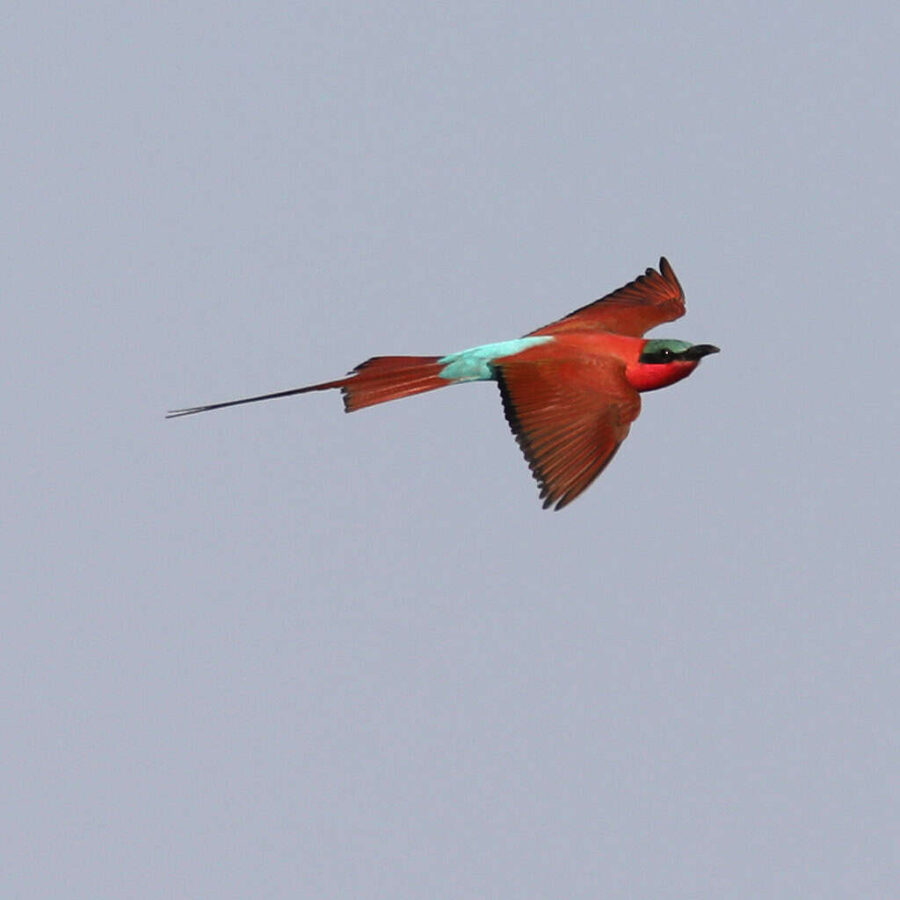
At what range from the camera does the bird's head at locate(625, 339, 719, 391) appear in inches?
392

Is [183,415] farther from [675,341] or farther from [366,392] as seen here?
[675,341]

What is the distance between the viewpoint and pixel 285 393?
9680mm

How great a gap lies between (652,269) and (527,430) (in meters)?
2.52

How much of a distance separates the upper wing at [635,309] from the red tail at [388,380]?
2.71 ft


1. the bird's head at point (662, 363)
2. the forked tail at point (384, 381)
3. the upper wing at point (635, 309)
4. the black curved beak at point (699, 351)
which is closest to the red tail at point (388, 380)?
the forked tail at point (384, 381)

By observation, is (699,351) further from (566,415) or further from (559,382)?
(566,415)

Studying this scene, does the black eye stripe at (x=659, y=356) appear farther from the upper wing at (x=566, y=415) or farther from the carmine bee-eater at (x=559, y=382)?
the upper wing at (x=566, y=415)

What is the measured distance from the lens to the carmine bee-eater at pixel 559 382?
30.2ft

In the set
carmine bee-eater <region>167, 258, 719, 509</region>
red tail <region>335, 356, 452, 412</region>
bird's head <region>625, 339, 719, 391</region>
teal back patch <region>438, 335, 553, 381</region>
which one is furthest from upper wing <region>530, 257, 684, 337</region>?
red tail <region>335, 356, 452, 412</region>

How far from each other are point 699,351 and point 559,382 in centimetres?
94

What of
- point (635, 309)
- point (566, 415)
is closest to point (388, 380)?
point (566, 415)

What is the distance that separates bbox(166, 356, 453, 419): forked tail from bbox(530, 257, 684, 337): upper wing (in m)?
0.84

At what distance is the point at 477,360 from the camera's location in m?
10.1

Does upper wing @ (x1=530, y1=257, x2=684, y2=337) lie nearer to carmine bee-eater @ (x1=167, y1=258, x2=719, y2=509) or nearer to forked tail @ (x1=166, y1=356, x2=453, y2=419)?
carmine bee-eater @ (x1=167, y1=258, x2=719, y2=509)
